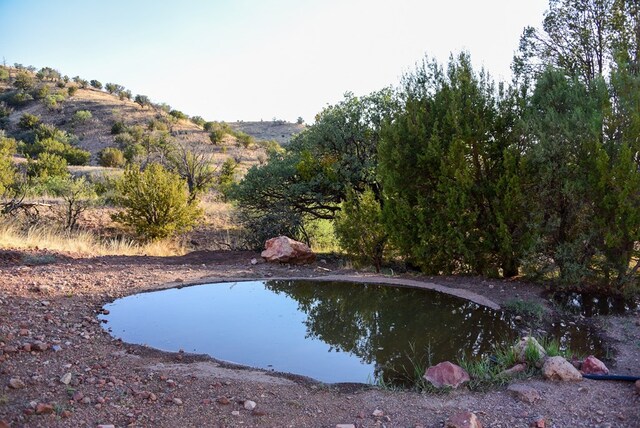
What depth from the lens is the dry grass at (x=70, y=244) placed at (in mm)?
12305

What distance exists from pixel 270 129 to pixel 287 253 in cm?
4630

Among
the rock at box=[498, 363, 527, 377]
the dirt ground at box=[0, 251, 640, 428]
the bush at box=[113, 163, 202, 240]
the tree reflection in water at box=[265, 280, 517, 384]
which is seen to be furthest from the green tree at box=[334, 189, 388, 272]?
the rock at box=[498, 363, 527, 377]

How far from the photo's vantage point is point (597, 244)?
350 inches

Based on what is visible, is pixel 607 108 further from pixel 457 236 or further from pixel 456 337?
pixel 456 337

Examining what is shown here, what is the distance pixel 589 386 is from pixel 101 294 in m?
7.09

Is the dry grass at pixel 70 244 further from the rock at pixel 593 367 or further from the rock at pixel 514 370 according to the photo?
the rock at pixel 593 367

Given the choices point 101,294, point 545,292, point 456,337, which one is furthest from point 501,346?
point 101,294

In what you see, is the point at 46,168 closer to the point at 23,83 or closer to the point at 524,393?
the point at 524,393

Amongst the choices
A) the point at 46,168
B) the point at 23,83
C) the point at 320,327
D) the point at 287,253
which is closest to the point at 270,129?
the point at 23,83

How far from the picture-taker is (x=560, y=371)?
5.05m

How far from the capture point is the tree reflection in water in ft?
20.4

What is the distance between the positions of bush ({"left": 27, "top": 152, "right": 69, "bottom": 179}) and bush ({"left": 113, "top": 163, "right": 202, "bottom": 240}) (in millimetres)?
10726

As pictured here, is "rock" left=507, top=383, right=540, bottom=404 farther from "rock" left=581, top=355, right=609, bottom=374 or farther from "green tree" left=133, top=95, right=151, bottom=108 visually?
"green tree" left=133, top=95, right=151, bottom=108

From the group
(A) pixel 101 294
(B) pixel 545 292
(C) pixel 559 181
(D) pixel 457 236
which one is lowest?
(A) pixel 101 294
